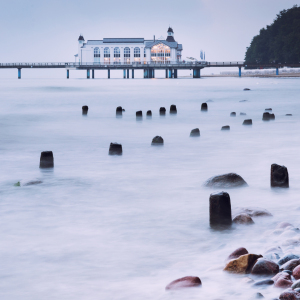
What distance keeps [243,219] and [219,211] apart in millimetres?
308

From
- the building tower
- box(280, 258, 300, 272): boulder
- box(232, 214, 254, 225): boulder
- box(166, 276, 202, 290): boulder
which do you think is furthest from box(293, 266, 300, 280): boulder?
the building tower

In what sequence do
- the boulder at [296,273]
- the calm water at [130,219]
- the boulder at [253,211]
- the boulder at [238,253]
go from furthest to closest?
the boulder at [253,211]
the boulder at [238,253]
the calm water at [130,219]
the boulder at [296,273]

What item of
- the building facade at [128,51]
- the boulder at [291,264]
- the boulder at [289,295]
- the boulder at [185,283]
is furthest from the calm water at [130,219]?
the building facade at [128,51]

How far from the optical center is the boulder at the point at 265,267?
3674mm

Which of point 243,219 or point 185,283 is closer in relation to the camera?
point 185,283

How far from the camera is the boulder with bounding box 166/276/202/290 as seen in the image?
144 inches

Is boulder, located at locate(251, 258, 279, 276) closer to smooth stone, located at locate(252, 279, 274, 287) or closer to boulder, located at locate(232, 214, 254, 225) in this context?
smooth stone, located at locate(252, 279, 274, 287)

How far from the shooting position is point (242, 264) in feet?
12.6

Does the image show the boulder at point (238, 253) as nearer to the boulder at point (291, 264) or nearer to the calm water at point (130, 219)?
the calm water at point (130, 219)

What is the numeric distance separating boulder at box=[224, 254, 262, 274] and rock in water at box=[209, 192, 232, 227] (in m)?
0.98

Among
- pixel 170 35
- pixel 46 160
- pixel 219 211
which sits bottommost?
pixel 219 211

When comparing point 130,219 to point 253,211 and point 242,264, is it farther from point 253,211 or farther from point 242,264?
point 242,264

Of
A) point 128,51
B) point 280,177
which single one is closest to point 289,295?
point 280,177

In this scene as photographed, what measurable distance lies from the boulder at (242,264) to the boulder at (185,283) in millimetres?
320
